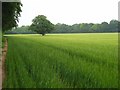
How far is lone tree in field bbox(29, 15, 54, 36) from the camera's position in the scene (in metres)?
101

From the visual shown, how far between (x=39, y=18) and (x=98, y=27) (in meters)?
34.1

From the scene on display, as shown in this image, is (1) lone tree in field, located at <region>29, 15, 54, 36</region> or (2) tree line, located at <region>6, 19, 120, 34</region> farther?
(2) tree line, located at <region>6, 19, 120, 34</region>

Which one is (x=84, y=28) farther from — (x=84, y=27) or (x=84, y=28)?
(x=84, y=27)

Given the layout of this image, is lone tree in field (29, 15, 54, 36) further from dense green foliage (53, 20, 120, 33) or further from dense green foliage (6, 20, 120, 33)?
dense green foliage (53, 20, 120, 33)

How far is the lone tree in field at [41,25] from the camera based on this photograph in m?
101

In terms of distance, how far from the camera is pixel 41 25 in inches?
4070

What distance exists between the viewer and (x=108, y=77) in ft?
23.6

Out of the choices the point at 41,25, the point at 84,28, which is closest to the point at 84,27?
the point at 84,28

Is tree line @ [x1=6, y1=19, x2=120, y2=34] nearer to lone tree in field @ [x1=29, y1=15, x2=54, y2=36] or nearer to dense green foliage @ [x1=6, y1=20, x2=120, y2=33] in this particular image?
dense green foliage @ [x1=6, y1=20, x2=120, y2=33]

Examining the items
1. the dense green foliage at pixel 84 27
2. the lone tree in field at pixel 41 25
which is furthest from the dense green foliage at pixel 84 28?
the lone tree in field at pixel 41 25

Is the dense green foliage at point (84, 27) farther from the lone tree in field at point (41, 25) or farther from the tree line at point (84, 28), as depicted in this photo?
the lone tree in field at point (41, 25)

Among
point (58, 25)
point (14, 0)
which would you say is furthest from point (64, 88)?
point (58, 25)

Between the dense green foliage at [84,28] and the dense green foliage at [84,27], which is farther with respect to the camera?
the dense green foliage at [84,27]

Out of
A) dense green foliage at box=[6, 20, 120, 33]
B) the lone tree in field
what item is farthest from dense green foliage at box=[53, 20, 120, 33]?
the lone tree in field
